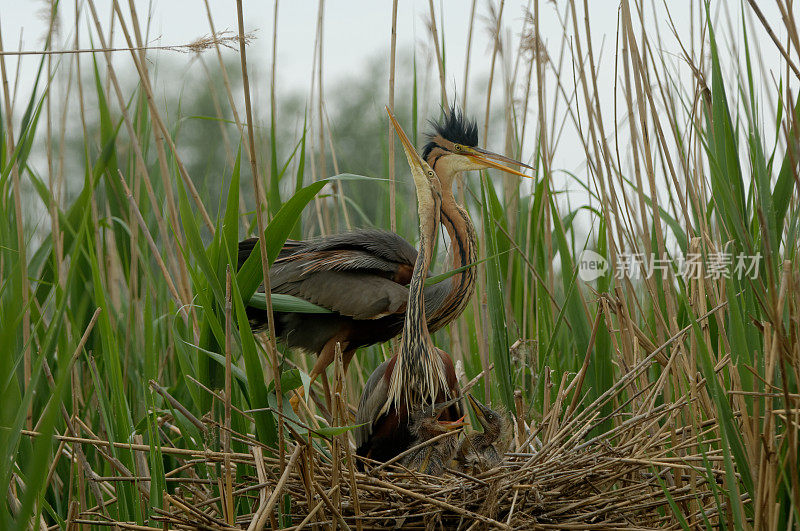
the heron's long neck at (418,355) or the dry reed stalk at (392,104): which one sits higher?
the dry reed stalk at (392,104)

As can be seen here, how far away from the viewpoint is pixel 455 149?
268cm

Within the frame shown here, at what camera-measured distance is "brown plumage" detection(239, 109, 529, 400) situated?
2.59 m

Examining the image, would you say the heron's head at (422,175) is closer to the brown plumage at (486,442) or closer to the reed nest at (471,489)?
the brown plumage at (486,442)

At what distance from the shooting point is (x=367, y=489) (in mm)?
1645

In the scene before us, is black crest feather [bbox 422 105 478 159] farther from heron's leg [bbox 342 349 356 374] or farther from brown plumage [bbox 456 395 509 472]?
brown plumage [bbox 456 395 509 472]

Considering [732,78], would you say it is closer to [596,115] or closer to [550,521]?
[596,115]

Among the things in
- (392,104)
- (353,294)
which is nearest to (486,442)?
(353,294)

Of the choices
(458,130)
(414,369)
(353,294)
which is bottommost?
(414,369)

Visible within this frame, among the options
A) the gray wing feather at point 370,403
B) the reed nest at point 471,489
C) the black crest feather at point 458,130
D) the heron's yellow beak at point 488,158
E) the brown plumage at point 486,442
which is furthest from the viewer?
the black crest feather at point 458,130

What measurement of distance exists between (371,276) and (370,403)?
58 cm

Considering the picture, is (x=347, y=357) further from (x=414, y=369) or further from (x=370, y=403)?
(x=414, y=369)

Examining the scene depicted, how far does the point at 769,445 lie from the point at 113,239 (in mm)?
2025

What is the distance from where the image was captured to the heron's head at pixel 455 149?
259 cm

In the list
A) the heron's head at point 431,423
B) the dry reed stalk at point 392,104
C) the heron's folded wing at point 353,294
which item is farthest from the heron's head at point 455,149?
the heron's head at point 431,423
